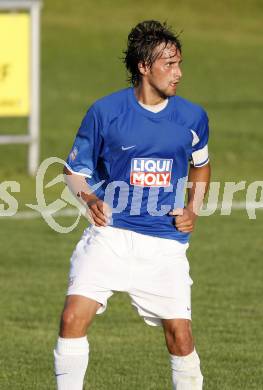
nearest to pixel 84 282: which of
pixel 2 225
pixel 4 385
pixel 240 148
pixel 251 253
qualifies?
pixel 4 385

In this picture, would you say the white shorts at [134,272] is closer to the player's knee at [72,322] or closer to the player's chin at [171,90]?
the player's knee at [72,322]

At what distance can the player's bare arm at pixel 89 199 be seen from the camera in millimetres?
7156

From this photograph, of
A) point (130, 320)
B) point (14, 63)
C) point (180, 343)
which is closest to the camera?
point (180, 343)

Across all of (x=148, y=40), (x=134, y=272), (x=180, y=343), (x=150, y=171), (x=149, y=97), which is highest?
(x=148, y=40)

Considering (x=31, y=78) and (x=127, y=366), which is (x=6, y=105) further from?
(x=127, y=366)

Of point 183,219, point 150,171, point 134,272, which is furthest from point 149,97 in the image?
point 134,272

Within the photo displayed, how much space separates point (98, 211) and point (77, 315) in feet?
1.90

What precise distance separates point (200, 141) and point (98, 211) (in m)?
0.76

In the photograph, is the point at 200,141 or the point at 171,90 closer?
the point at 171,90

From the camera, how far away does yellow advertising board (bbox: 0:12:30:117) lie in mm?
19531

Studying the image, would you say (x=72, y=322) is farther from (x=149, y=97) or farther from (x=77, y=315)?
(x=149, y=97)

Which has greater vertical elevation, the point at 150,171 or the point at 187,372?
the point at 150,171

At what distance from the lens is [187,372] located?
285 inches

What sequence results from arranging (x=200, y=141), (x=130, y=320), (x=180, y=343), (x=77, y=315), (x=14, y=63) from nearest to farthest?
(x=77, y=315), (x=180, y=343), (x=200, y=141), (x=130, y=320), (x=14, y=63)
